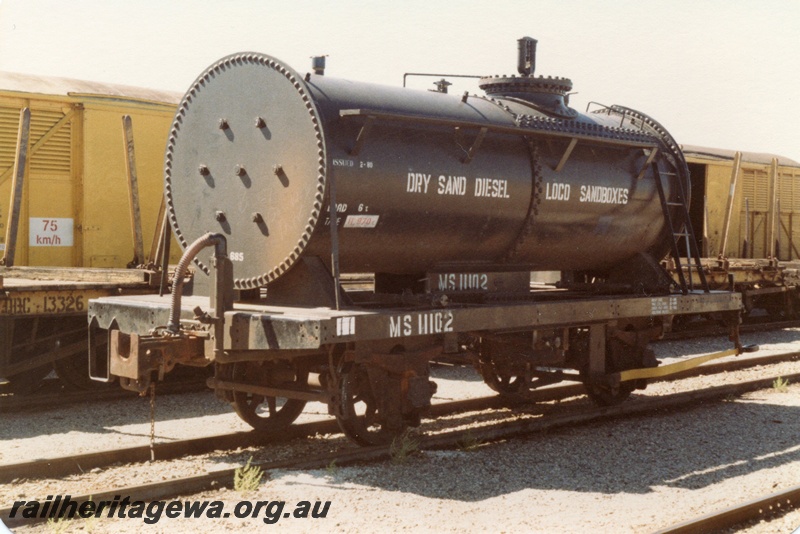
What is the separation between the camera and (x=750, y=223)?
22.6 m

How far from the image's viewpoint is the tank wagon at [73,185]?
411 inches

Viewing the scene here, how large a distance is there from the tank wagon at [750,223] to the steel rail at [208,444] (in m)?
7.80

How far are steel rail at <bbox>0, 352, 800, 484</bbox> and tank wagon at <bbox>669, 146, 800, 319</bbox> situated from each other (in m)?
7.80

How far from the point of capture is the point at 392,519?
6016mm

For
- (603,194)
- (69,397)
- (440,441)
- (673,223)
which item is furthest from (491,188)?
(69,397)

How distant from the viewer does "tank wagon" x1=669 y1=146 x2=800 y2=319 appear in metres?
19.0

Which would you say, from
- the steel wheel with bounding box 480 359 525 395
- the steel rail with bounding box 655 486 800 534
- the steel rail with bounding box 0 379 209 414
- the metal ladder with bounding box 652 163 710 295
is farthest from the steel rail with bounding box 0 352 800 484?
the steel rail with bounding box 655 486 800 534

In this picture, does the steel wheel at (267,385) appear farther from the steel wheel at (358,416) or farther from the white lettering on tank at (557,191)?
the white lettering on tank at (557,191)

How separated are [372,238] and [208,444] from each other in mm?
2353

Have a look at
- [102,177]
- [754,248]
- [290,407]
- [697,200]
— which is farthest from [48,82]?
Answer: [754,248]

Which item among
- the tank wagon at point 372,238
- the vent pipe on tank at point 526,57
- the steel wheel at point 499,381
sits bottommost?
the steel wheel at point 499,381

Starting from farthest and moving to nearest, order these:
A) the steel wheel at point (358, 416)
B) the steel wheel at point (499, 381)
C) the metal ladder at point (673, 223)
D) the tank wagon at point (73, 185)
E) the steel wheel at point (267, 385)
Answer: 1. the tank wagon at point (73, 185)
2. the metal ladder at point (673, 223)
3. the steel wheel at point (499, 381)
4. the steel wheel at point (267, 385)
5. the steel wheel at point (358, 416)

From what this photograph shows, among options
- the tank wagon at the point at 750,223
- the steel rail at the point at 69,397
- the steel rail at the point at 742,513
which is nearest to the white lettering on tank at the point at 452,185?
the steel rail at the point at 742,513

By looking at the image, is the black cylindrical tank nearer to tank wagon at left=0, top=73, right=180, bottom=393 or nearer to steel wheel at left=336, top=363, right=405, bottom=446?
steel wheel at left=336, top=363, right=405, bottom=446
